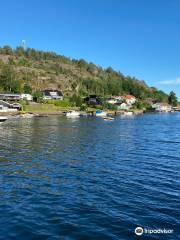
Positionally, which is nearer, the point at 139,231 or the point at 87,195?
the point at 139,231

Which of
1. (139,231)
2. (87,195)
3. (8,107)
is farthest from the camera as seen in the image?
(8,107)

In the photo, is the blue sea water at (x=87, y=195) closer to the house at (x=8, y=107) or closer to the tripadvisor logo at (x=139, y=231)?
the tripadvisor logo at (x=139, y=231)

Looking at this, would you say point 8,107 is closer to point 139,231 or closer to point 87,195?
point 87,195

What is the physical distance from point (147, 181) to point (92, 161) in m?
13.1

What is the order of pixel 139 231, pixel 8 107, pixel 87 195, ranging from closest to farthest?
pixel 139 231 < pixel 87 195 < pixel 8 107

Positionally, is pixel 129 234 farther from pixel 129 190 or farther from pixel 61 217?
pixel 129 190

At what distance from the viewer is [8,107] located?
6983 inches

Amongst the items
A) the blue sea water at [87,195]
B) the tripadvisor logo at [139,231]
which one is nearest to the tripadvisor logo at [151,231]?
the tripadvisor logo at [139,231]

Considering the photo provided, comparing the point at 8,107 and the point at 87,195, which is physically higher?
the point at 8,107

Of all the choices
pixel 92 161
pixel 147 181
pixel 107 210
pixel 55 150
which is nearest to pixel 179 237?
pixel 107 210

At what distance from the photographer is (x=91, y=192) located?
3077cm

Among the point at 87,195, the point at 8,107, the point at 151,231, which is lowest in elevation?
the point at 151,231

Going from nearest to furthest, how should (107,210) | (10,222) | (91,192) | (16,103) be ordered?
(10,222)
(107,210)
(91,192)
(16,103)

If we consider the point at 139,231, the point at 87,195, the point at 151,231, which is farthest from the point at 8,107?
the point at 151,231
